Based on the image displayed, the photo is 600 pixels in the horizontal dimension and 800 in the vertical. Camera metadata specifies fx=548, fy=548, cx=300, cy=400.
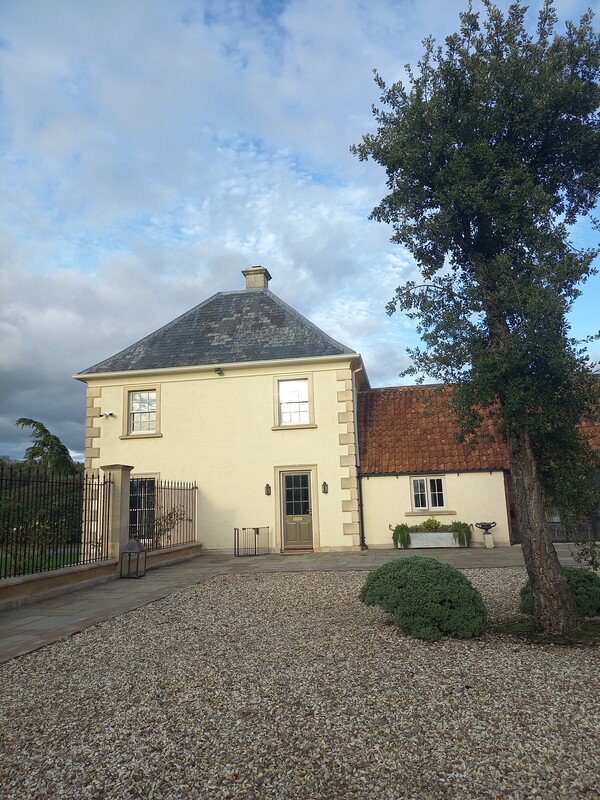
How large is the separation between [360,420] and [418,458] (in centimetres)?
262

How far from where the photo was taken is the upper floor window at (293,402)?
55.7 feet

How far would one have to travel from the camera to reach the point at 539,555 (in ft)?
19.9

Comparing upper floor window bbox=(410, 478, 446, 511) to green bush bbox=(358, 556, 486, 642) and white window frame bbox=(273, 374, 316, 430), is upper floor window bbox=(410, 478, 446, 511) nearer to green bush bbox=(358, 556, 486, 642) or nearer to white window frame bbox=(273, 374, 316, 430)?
white window frame bbox=(273, 374, 316, 430)

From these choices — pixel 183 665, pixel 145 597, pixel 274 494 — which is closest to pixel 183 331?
pixel 274 494

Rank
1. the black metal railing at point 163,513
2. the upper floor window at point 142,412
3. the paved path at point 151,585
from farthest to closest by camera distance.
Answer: the upper floor window at point 142,412 → the black metal railing at point 163,513 → the paved path at point 151,585

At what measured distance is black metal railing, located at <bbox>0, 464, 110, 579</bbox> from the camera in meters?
9.04

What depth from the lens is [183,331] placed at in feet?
62.5

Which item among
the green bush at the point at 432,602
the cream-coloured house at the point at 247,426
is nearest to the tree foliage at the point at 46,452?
the cream-coloured house at the point at 247,426

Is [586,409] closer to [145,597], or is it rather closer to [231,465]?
[145,597]

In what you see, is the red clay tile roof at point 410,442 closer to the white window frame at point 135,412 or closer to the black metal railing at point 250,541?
the black metal railing at point 250,541

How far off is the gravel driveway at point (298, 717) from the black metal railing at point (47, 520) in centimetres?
313

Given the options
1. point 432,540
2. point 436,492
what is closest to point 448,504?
point 436,492

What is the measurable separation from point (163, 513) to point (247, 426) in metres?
3.65

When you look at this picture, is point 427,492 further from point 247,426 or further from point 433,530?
point 247,426
